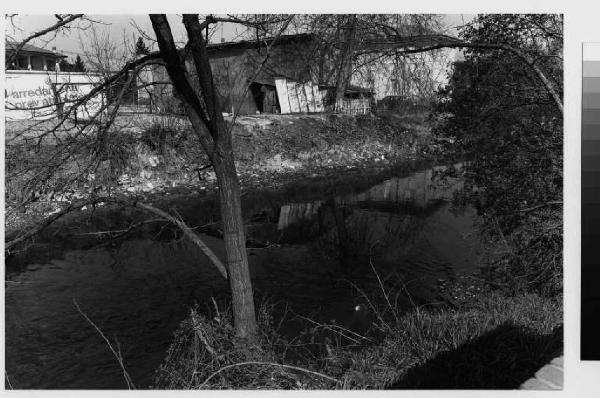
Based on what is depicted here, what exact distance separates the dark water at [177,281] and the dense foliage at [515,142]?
129cm

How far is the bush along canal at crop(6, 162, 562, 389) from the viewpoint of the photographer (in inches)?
167

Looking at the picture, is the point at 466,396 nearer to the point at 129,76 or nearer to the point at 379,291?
the point at 129,76

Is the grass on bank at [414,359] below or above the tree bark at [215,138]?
below

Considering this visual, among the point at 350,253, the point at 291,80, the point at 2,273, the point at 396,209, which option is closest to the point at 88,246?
the point at 350,253

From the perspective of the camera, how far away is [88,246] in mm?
9977

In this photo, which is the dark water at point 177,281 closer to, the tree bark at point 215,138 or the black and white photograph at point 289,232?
the black and white photograph at point 289,232

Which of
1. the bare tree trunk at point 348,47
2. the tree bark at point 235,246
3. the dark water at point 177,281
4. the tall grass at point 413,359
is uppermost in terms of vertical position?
the bare tree trunk at point 348,47

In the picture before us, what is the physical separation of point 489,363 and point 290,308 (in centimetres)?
400

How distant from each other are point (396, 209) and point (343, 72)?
709cm

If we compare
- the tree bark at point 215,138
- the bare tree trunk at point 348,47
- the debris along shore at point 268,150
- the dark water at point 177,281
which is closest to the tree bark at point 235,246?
the tree bark at point 215,138

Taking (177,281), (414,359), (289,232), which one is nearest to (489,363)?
(414,359)

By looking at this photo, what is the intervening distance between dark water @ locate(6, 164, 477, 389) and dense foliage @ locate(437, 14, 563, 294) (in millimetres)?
1288

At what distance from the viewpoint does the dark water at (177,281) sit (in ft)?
20.8

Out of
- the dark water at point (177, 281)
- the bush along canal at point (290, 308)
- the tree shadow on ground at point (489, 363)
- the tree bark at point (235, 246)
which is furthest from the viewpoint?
the dark water at point (177, 281)
